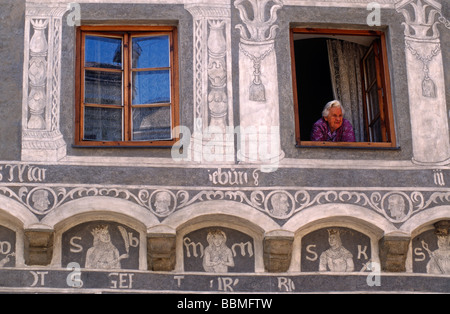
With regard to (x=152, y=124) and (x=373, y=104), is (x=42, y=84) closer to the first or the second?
(x=152, y=124)

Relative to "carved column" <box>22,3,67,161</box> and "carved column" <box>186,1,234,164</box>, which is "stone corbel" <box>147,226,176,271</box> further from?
"carved column" <box>22,3,67,161</box>

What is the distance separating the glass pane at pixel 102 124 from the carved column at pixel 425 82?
3.26 metres

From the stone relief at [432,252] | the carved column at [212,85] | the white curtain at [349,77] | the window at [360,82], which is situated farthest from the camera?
the white curtain at [349,77]

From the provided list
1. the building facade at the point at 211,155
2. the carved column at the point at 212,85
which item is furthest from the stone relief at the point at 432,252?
the carved column at the point at 212,85

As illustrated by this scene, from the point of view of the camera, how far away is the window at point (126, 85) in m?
13.8

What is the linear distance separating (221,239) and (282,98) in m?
1.75

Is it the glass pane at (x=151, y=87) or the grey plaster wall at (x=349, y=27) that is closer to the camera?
the grey plaster wall at (x=349, y=27)

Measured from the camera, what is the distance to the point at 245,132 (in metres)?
13.6

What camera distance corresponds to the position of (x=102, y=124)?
13789 millimetres

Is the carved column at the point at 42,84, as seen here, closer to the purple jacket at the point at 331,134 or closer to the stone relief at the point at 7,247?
the stone relief at the point at 7,247

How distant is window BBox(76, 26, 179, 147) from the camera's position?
13.8m

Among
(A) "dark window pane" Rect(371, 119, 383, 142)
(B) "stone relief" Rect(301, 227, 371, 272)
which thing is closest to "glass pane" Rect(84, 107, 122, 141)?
(B) "stone relief" Rect(301, 227, 371, 272)

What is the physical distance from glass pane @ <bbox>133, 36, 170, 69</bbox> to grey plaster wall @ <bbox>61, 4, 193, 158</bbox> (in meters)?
0.20

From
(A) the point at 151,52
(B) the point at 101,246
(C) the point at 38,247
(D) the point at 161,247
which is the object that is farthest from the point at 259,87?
(C) the point at 38,247
